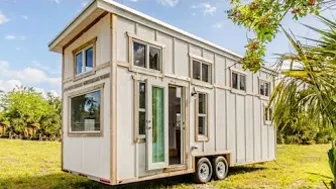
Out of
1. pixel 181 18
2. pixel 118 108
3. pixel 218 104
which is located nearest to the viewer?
pixel 118 108

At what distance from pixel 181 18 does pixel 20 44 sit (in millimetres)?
9123

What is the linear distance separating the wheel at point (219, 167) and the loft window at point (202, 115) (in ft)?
2.69

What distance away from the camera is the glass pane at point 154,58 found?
7.08 metres

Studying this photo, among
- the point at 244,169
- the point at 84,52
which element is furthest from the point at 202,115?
the point at 244,169

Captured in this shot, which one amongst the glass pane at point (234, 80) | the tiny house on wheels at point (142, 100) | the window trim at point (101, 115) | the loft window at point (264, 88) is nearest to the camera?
the tiny house on wheels at point (142, 100)

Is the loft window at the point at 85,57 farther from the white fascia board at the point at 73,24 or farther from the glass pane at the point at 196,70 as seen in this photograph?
the glass pane at the point at 196,70

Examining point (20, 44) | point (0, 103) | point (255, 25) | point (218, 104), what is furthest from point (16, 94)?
point (255, 25)

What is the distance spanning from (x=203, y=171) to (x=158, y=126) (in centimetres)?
215

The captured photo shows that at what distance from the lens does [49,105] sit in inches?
941

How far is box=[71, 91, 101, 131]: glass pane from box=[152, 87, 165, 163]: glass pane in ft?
3.76

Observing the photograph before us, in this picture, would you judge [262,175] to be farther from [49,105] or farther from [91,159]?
[49,105]

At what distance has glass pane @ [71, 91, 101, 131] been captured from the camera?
6.86 metres

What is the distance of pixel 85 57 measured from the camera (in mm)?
7574

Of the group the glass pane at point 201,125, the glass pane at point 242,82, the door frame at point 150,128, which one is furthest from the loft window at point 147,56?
the glass pane at point 242,82
